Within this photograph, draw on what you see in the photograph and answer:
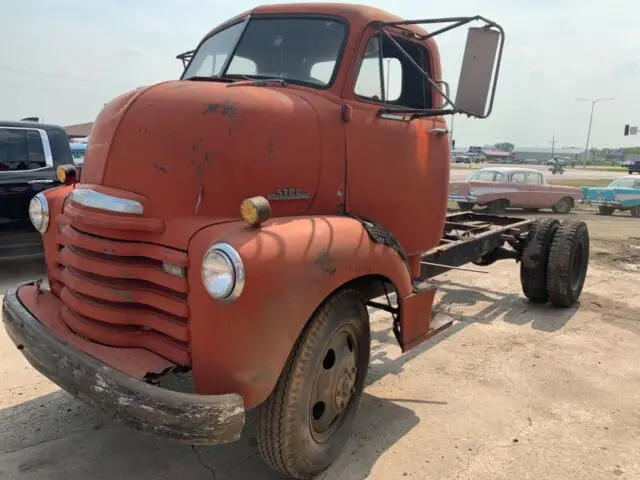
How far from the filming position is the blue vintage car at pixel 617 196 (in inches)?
707

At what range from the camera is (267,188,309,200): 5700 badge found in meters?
2.92

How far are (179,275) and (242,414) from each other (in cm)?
68

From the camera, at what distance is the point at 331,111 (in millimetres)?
3240

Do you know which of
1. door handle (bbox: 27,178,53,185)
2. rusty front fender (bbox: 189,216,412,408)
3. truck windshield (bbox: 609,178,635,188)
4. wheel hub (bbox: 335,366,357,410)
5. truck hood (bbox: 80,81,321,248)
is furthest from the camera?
truck windshield (bbox: 609,178,635,188)

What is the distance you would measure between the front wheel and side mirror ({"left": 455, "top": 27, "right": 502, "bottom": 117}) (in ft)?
4.31

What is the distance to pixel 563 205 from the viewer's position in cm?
1820

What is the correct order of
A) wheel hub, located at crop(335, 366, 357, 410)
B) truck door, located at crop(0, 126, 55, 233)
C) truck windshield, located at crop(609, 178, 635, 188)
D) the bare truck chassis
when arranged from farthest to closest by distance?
truck windshield, located at crop(609, 178, 635, 188) < truck door, located at crop(0, 126, 55, 233) < the bare truck chassis < wheel hub, located at crop(335, 366, 357, 410)

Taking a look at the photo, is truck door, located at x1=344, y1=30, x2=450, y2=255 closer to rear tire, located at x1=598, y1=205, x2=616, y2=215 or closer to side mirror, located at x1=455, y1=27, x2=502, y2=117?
side mirror, located at x1=455, y1=27, x2=502, y2=117

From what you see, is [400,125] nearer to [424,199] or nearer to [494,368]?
[424,199]

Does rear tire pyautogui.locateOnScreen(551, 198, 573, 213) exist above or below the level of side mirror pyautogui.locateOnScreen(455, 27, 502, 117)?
below

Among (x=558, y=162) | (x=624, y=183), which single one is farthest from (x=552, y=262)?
(x=558, y=162)


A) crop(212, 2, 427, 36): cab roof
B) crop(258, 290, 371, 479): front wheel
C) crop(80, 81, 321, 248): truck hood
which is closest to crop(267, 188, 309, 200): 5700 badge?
crop(80, 81, 321, 248): truck hood

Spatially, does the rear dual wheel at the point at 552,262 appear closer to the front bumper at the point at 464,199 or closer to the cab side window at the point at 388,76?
the cab side window at the point at 388,76

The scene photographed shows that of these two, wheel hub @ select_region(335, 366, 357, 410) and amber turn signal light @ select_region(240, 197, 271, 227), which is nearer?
amber turn signal light @ select_region(240, 197, 271, 227)
